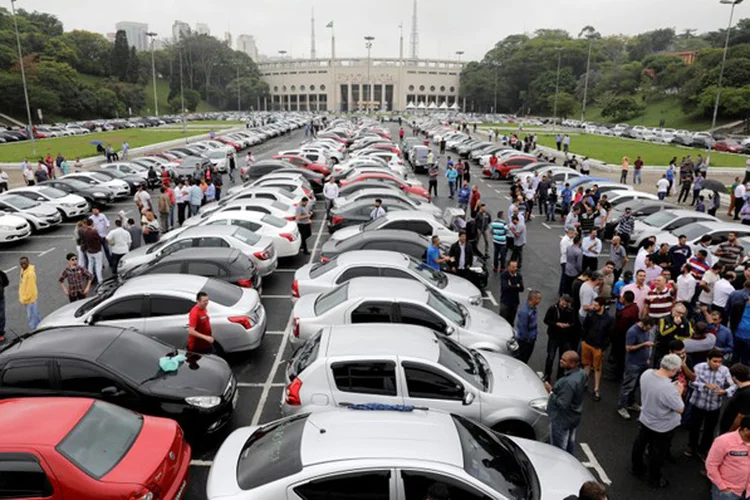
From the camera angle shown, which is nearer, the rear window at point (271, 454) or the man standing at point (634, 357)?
the rear window at point (271, 454)

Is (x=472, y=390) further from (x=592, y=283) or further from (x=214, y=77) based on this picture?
(x=214, y=77)

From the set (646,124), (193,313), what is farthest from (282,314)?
(646,124)

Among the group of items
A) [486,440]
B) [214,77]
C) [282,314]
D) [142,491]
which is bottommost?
[282,314]

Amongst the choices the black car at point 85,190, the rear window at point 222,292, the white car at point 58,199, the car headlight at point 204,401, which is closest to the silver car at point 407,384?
the car headlight at point 204,401

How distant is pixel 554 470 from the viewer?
16.7 feet

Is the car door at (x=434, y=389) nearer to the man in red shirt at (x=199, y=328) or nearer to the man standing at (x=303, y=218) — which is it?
the man in red shirt at (x=199, y=328)

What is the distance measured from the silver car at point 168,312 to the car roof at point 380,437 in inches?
166

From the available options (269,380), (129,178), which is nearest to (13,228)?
(129,178)

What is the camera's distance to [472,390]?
20.9 ft

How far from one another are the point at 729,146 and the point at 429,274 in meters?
47.2

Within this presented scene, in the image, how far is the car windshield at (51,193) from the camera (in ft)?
65.7

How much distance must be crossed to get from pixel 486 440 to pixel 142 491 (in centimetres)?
320

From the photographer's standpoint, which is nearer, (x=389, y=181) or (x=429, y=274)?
(x=429, y=274)

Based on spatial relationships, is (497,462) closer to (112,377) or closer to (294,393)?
(294,393)
